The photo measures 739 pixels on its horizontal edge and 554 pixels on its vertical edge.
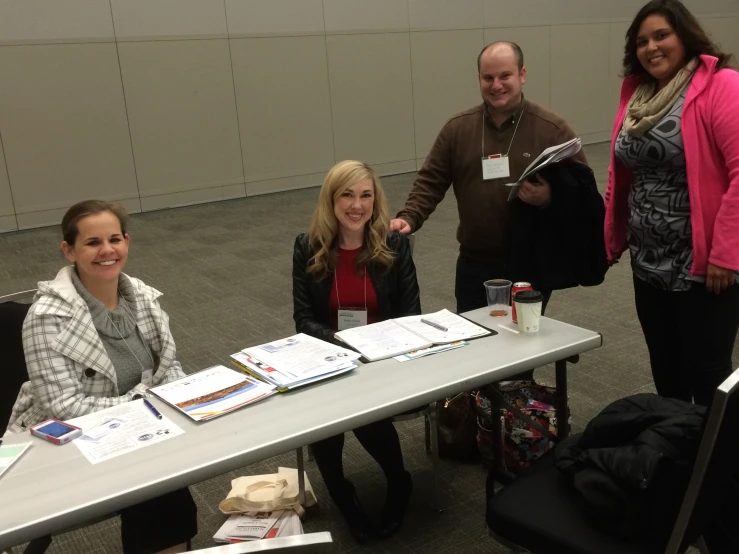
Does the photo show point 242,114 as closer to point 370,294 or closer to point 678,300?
point 370,294

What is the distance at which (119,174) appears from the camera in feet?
26.7

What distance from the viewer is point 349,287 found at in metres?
2.55

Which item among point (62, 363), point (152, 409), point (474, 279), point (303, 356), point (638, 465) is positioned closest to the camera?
point (638, 465)

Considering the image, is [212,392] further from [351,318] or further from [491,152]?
[491,152]

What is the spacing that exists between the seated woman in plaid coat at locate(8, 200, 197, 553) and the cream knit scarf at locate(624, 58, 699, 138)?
5.24 ft

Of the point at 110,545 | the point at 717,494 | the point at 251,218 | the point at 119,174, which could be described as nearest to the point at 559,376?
the point at 717,494

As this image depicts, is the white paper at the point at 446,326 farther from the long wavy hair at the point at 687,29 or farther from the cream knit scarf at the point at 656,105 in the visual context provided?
the long wavy hair at the point at 687,29

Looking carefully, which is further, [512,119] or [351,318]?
[512,119]

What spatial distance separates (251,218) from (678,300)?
5.98 meters

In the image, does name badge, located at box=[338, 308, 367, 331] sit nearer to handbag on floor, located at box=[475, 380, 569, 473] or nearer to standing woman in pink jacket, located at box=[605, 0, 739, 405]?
handbag on floor, located at box=[475, 380, 569, 473]

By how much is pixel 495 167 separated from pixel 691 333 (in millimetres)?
978

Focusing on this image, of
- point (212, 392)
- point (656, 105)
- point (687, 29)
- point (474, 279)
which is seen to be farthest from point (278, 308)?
point (687, 29)

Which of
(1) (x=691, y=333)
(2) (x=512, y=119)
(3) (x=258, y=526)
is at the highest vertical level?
(2) (x=512, y=119)

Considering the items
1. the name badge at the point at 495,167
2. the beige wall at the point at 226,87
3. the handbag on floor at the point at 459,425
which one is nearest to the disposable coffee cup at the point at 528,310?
the handbag on floor at the point at 459,425
